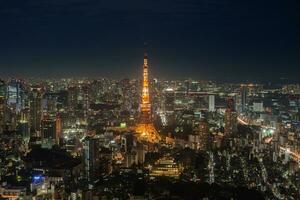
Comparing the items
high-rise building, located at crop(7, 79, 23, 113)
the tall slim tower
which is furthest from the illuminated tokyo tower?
high-rise building, located at crop(7, 79, 23, 113)

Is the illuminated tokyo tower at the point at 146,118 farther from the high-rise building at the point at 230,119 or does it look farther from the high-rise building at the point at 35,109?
the high-rise building at the point at 35,109

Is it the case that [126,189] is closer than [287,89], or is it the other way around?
[126,189]

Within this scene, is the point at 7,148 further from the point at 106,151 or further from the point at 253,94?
the point at 253,94

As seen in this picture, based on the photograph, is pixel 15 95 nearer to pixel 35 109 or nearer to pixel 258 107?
pixel 35 109

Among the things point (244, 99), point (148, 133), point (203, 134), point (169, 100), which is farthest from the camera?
point (169, 100)

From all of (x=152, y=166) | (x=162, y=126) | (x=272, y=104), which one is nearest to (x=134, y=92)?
(x=162, y=126)

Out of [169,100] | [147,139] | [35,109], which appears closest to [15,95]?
[35,109]
